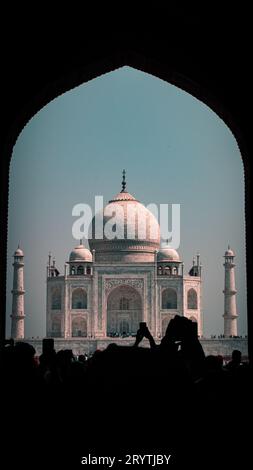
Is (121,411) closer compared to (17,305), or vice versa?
(121,411)

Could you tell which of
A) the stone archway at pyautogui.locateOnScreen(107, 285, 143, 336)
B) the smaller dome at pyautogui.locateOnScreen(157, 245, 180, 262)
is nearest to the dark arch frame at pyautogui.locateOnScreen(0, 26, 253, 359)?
the stone archway at pyautogui.locateOnScreen(107, 285, 143, 336)

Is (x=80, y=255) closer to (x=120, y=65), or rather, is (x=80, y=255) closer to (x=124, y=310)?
(x=124, y=310)

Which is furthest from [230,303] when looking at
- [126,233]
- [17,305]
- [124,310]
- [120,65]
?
[120,65]

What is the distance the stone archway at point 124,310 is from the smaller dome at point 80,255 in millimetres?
2052

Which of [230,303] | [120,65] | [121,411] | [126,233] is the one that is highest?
[126,233]

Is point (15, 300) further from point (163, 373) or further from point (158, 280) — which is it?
point (163, 373)

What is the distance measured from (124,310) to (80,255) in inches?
129

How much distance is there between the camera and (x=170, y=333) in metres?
4.89

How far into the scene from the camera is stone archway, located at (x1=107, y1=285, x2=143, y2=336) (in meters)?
39.6

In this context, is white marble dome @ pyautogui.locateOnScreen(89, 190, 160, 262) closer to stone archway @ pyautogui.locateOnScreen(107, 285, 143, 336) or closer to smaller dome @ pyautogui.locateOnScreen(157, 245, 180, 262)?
smaller dome @ pyautogui.locateOnScreen(157, 245, 180, 262)

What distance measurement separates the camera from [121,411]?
142 inches

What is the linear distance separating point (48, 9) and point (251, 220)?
2009mm

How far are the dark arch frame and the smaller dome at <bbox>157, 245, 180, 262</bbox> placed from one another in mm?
33866

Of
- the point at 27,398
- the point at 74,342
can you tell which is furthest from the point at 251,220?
the point at 74,342
